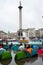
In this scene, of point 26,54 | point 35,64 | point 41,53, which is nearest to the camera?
point 35,64

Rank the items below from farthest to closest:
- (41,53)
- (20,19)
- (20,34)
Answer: (20,19)
(20,34)
(41,53)

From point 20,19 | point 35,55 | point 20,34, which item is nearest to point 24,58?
point 35,55

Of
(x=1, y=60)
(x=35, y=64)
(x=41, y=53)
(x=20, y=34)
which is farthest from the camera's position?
(x=20, y=34)

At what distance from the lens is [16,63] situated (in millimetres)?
15117

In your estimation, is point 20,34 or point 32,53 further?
point 20,34

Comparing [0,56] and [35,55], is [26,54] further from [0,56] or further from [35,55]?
[0,56]

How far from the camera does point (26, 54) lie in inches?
702

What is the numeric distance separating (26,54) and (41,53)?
299 centimetres

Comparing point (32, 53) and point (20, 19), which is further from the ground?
point (20, 19)

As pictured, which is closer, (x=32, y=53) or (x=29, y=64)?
(x=29, y=64)

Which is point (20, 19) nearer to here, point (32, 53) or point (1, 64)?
point (32, 53)

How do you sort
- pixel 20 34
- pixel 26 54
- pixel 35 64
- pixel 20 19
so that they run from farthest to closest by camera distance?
pixel 20 19
pixel 20 34
pixel 26 54
pixel 35 64

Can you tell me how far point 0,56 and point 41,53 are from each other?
18.5 feet

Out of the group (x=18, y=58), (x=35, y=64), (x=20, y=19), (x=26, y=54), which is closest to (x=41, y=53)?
(x=26, y=54)
